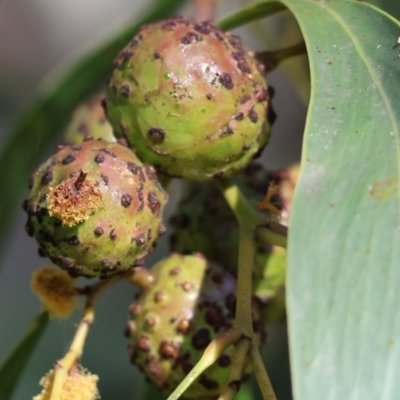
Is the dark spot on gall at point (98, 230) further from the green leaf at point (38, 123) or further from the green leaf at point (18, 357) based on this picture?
the green leaf at point (38, 123)

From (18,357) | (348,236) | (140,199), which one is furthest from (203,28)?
(18,357)

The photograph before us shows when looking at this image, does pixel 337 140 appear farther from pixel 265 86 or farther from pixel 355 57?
pixel 265 86

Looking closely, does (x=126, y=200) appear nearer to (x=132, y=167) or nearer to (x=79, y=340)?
(x=132, y=167)

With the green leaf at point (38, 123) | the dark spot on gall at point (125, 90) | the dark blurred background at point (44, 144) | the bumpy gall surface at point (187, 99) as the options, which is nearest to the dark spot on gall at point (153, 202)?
the bumpy gall surface at point (187, 99)

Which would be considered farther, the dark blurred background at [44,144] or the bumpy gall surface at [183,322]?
the dark blurred background at [44,144]

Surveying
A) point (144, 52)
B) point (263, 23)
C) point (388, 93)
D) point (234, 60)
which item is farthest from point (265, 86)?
point (263, 23)
